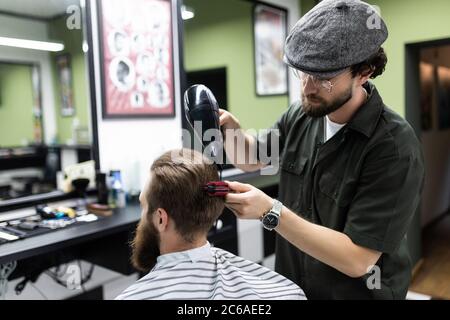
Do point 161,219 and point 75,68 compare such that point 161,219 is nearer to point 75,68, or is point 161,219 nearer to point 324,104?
point 324,104

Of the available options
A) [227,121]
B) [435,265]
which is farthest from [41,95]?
[435,265]

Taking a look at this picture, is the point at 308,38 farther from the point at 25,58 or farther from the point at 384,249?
the point at 25,58

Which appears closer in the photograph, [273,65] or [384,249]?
[384,249]

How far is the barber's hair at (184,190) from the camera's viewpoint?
108 centimetres

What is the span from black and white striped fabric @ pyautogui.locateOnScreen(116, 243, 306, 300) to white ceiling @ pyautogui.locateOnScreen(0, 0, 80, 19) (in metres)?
1.71

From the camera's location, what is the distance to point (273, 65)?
358cm

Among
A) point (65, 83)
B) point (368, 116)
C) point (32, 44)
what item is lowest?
point (368, 116)

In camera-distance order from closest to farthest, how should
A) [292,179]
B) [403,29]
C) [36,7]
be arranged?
[292,179] < [36,7] < [403,29]

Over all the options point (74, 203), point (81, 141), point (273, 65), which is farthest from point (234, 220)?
point (273, 65)

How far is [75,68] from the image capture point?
253cm

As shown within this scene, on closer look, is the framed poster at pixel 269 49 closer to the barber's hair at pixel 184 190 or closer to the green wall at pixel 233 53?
the green wall at pixel 233 53

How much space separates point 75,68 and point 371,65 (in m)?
2.02

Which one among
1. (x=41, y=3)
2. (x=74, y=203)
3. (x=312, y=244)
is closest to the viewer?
(x=312, y=244)
